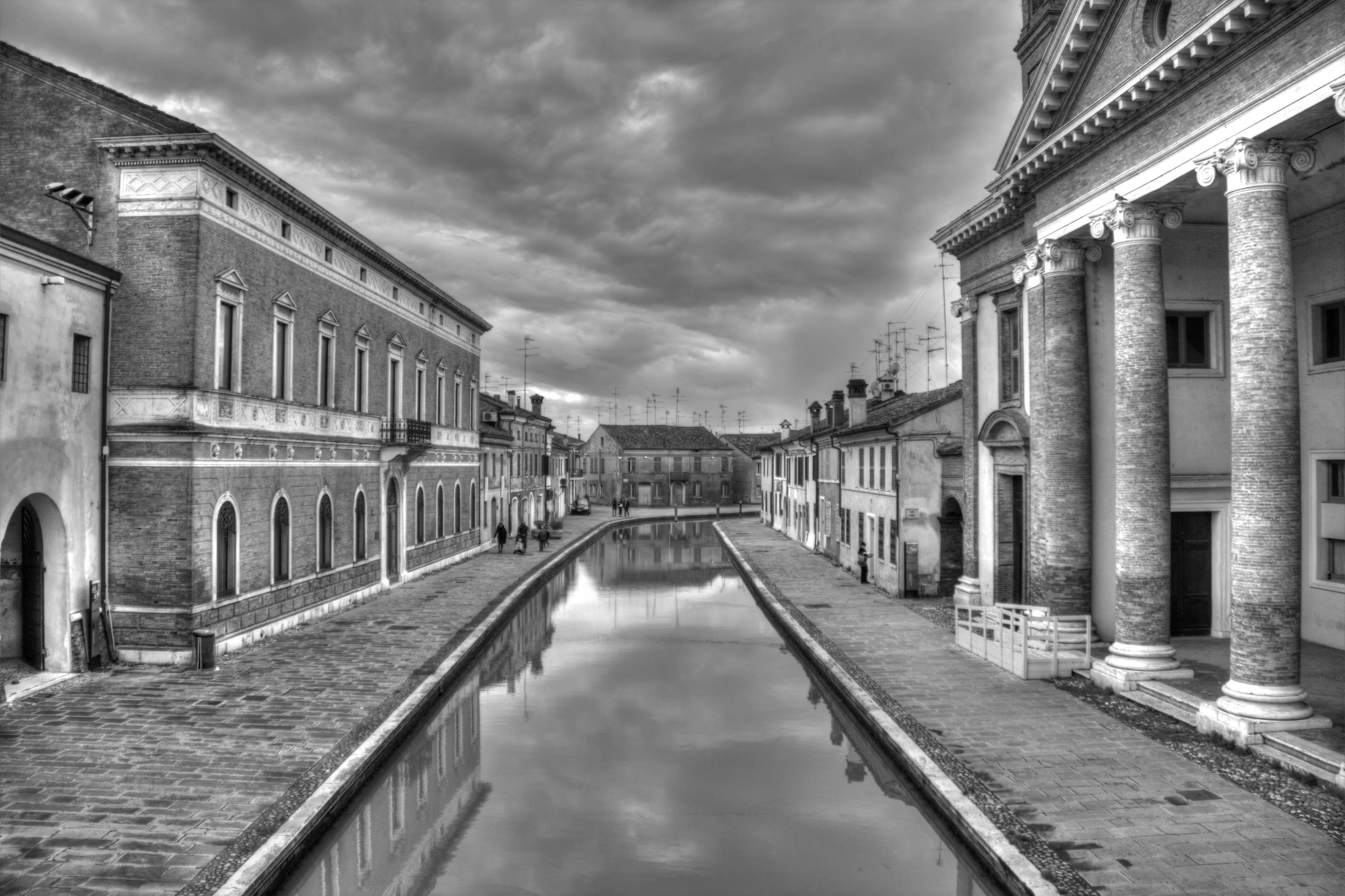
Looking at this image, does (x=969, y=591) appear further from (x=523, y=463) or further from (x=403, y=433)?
(x=523, y=463)

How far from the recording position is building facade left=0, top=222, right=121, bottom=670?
13.0 m

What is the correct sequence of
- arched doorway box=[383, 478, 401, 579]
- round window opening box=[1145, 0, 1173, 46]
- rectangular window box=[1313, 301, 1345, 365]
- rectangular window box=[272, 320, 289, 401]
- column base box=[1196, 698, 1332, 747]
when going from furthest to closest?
arched doorway box=[383, 478, 401, 579] < rectangular window box=[272, 320, 289, 401] < rectangular window box=[1313, 301, 1345, 365] < round window opening box=[1145, 0, 1173, 46] < column base box=[1196, 698, 1332, 747]

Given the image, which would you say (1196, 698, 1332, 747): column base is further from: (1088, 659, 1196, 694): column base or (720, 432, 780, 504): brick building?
(720, 432, 780, 504): brick building

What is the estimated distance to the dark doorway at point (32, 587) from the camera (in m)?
14.4

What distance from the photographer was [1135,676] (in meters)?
12.9

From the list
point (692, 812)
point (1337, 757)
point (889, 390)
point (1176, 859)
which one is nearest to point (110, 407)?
point (692, 812)

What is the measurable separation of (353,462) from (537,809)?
604 inches

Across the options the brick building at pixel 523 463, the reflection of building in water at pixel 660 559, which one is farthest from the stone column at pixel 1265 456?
the brick building at pixel 523 463

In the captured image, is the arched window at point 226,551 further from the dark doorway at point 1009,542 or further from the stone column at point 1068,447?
the dark doorway at point 1009,542

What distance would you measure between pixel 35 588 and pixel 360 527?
930 cm

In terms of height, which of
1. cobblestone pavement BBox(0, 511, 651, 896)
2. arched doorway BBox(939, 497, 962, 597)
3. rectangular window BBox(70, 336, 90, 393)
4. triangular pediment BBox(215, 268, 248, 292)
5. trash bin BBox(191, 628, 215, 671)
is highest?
triangular pediment BBox(215, 268, 248, 292)

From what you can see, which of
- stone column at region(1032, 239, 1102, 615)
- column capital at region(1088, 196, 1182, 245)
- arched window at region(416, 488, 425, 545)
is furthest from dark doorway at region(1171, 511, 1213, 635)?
arched window at region(416, 488, 425, 545)

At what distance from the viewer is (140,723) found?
11.8 meters

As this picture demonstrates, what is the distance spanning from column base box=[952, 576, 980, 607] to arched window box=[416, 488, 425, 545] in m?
16.8
